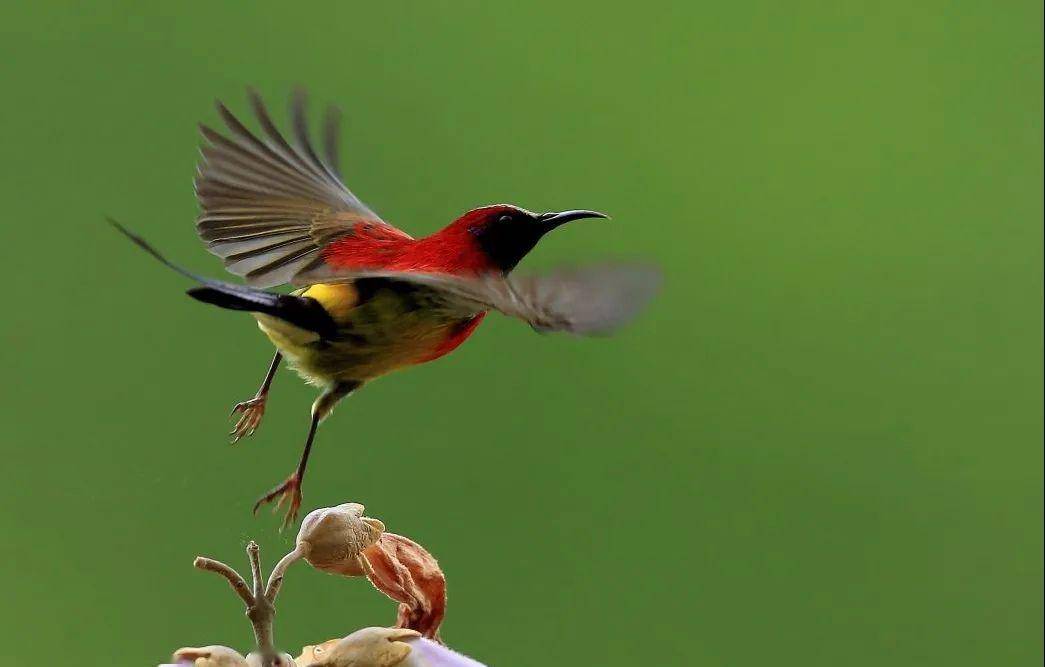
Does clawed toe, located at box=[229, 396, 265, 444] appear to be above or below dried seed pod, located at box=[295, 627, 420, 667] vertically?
above

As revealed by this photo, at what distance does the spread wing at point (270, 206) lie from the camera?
0.62 metres

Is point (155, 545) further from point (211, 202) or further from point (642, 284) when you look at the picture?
point (642, 284)

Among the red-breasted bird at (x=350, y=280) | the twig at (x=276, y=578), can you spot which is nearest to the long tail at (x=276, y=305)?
the red-breasted bird at (x=350, y=280)

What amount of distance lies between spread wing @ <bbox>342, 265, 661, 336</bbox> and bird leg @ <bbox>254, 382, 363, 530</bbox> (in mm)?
89

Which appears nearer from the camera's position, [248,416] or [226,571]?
[226,571]

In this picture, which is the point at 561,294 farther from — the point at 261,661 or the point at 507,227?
the point at 261,661

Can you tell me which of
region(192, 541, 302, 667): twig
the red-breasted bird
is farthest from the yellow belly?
region(192, 541, 302, 667): twig

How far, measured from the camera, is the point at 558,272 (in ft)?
1.80

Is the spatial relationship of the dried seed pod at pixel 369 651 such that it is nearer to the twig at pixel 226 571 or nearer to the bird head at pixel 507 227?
the twig at pixel 226 571

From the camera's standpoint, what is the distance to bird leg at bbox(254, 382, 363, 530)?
60cm

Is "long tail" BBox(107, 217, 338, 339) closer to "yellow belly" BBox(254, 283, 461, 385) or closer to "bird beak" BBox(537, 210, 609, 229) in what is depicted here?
"yellow belly" BBox(254, 283, 461, 385)

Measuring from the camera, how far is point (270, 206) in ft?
2.16

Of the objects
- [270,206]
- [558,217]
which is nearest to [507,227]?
[558,217]

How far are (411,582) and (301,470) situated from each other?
2.8 inches
